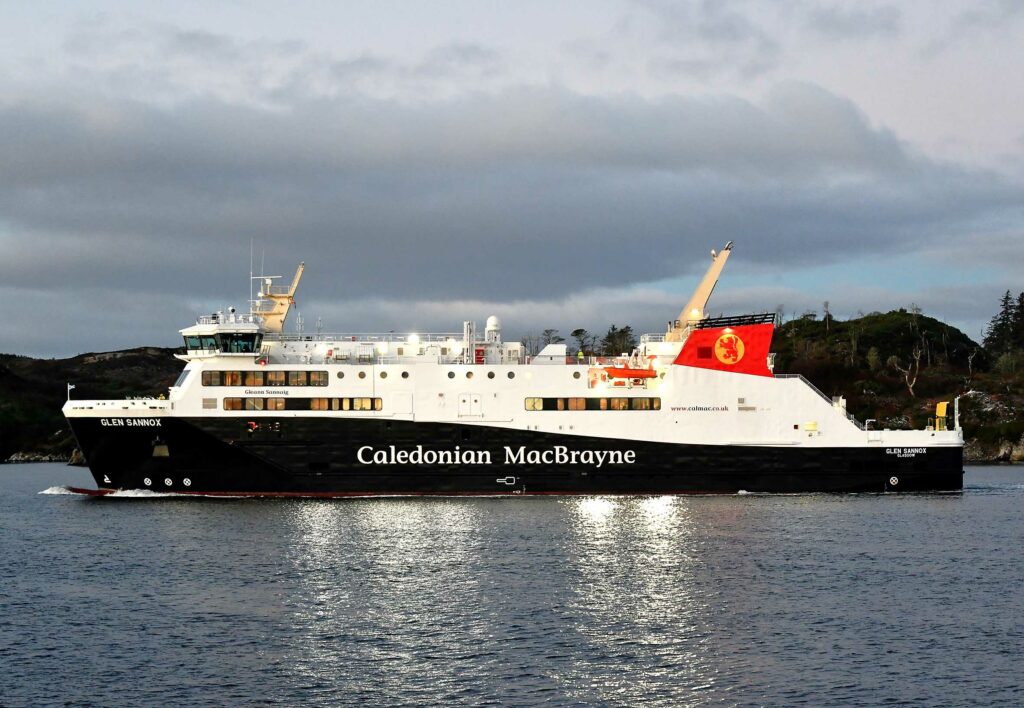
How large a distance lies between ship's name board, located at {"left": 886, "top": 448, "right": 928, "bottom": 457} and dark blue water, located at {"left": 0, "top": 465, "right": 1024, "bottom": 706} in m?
5.08

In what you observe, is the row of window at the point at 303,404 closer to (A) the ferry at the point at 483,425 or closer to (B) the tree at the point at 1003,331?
(A) the ferry at the point at 483,425

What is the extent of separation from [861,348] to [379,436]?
108275 mm

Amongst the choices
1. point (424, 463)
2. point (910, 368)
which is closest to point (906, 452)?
point (424, 463)

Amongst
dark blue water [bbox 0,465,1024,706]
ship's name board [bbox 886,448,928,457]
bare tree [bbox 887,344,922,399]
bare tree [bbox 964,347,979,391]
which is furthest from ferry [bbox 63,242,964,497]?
bare tree [bbox 964,347,979,391]

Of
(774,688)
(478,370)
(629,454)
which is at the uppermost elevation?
(478,370)

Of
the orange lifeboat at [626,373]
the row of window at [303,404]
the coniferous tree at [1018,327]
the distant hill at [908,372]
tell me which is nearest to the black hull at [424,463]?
the row of window at [303,404]

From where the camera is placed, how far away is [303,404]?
5288 centimetres

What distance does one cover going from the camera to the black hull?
52.1m

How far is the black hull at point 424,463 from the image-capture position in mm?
52062

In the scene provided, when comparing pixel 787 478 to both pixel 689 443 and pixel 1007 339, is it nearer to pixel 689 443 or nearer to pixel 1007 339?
pixel 689 443

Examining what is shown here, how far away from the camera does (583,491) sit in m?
53.5

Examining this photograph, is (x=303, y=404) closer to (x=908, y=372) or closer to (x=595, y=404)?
(x=595, y=404)

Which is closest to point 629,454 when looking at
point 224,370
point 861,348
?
point 224,370

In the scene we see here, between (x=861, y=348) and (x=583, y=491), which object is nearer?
(x=583, y=491)
